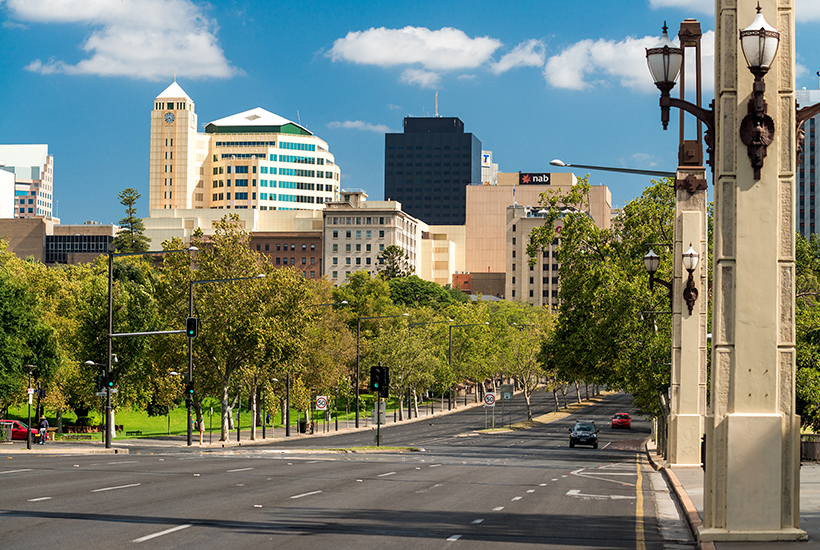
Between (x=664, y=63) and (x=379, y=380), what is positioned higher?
(x=664, y=63)

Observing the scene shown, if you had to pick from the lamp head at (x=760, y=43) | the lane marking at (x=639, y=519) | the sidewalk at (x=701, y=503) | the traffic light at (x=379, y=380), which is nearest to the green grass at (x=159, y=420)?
the traffic light at (x=379, y=380)

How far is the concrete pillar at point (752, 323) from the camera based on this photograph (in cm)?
1242

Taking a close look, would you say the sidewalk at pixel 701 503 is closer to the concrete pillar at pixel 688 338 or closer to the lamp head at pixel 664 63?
the concrete pillar at pixel 688 338

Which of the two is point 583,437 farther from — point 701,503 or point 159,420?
point 159,420

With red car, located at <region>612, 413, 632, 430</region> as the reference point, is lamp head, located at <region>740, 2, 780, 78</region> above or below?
above

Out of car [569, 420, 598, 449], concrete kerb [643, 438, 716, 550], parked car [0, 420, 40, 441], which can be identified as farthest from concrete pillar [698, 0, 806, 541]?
parked car [0, 420, 40, 441]

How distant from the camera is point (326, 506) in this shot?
1786 centimetres

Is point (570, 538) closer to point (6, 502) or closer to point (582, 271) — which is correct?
point (6, 502)

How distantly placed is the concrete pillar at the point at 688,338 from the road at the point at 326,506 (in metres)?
1.72

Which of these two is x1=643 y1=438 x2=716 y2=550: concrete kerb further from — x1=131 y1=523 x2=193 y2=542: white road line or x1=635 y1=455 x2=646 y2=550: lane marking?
x1=131 y1=523 x2=193 y2=542: white road line

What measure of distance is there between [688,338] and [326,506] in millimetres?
15299

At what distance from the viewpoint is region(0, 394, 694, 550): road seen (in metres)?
13.5

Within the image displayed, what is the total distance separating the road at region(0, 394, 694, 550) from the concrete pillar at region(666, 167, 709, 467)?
5.64ft

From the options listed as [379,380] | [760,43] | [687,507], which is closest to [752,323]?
[760,43]
